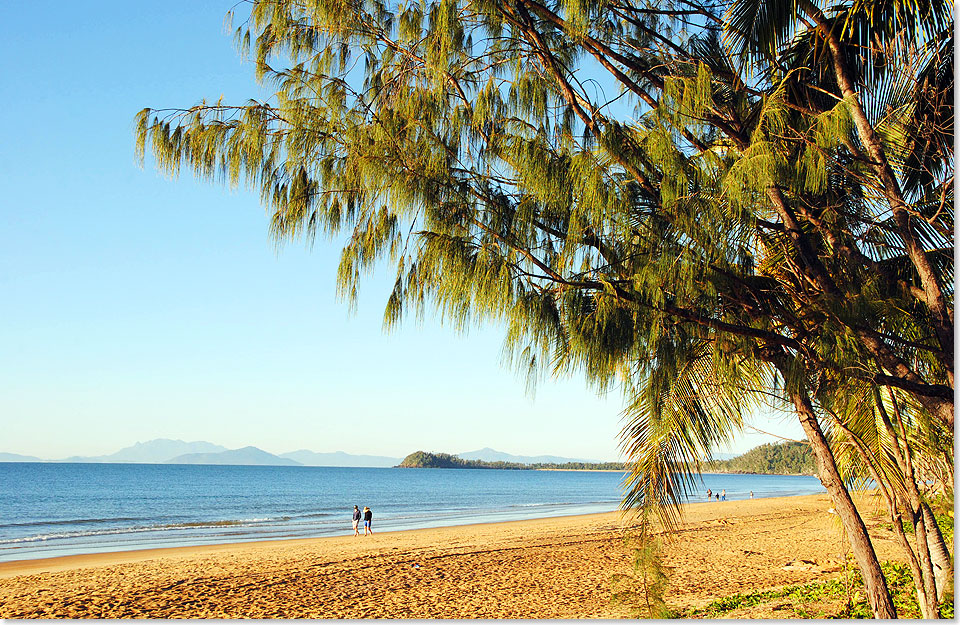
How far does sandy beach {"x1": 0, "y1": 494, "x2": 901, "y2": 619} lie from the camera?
9125 millimetres

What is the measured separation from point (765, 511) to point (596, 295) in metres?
29.0

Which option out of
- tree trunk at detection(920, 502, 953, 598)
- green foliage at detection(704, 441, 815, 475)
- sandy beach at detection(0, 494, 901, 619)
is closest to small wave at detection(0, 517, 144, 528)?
sandy beach at detection(0, 494, 901, 619)

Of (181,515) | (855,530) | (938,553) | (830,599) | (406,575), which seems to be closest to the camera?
(855,530)

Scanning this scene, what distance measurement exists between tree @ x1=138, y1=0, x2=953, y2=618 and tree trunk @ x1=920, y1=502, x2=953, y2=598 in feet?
4.87

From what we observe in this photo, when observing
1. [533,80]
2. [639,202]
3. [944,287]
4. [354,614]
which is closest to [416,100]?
[533,80]

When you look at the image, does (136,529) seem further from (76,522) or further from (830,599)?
(830,599)

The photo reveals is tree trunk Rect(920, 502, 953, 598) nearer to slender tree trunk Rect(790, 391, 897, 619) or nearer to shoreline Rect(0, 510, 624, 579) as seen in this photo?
slender tree trunk Rect(790, 391, 897, 619)

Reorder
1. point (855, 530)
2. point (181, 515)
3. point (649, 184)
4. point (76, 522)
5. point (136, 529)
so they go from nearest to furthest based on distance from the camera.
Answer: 1. point (649, 184)
2. point (855, 530)
3. point (136, 529)
4. point (76, 522)
5. point (181, 515)

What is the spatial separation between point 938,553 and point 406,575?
30.6 ft

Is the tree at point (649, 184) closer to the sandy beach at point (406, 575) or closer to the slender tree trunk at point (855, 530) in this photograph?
the slender tree trunk at point (855, 530)

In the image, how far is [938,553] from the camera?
165 inches

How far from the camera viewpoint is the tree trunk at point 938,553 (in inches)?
162

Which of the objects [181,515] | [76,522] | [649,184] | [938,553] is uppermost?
[649,184]

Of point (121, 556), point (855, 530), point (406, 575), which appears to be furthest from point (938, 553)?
point (121, 556)
